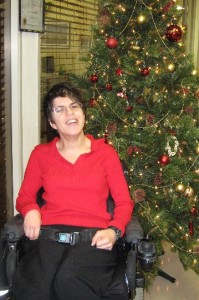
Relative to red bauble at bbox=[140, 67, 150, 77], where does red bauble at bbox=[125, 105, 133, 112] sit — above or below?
below

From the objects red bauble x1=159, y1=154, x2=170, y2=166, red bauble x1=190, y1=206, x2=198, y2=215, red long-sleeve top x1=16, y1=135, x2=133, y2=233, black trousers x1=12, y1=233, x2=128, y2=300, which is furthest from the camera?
red bauble x1=190, y1=206, x2=198, y2=215

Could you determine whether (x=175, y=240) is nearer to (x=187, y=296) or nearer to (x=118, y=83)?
(x=187, y=296)

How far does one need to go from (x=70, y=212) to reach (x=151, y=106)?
94 centimetres

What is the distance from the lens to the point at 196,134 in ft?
7.16

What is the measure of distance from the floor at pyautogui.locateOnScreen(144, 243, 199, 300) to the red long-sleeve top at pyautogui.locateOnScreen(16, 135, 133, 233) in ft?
3.06

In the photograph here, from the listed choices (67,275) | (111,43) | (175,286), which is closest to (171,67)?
(111,43)

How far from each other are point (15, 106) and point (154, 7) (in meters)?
1.19

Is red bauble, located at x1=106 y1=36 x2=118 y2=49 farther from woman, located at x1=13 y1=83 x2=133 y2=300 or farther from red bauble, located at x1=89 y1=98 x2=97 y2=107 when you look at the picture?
woman, located at x1=13 y1=83 x2=133 y2=300

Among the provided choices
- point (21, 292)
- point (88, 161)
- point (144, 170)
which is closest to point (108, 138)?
point (144, 170)

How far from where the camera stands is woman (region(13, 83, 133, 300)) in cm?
144

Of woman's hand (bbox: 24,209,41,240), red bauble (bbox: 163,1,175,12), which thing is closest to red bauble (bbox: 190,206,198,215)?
woman's hand (bbox: 24,209,41,240)

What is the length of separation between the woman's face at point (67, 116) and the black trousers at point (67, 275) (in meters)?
0.54

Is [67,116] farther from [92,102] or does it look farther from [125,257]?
[125,257]

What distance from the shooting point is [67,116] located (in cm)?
179
